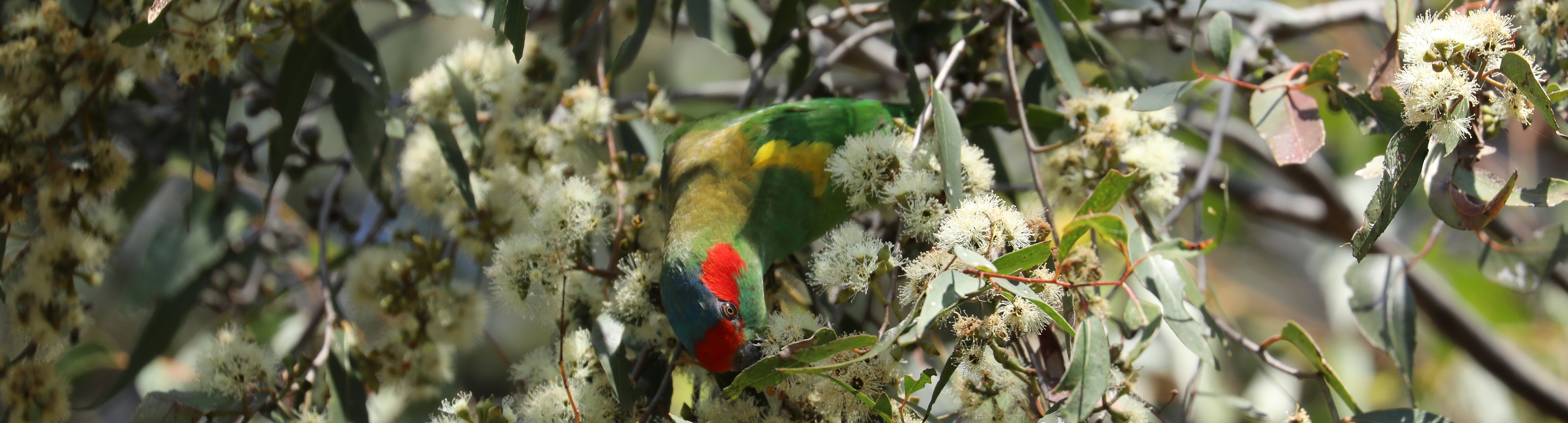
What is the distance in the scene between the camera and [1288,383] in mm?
4066

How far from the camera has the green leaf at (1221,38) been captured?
1.78 metres

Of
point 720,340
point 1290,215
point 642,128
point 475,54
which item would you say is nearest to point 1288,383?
point 1290,215

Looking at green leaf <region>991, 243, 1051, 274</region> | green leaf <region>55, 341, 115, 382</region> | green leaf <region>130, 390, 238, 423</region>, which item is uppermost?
green leaf <region>991, 243, 1051, 274</region>

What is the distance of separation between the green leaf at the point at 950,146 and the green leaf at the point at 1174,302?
353 mm

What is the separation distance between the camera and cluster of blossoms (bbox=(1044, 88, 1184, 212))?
67.4 inches

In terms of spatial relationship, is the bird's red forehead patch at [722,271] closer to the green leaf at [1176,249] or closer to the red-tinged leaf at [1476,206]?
the green leaf at [1176,249]

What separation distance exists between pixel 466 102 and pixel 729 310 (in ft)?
2.66

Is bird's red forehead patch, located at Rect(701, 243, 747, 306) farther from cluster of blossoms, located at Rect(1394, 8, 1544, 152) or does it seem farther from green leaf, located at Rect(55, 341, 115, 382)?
green leaf, located at Rect(55, 341, 115, 382)

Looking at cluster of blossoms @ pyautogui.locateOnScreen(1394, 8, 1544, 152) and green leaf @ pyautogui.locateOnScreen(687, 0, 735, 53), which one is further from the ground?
cluster of blossoms @ pyautogui.locateOnScreen(1394, 8, 1544, 152)

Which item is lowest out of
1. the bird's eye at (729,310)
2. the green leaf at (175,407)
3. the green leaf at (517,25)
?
the green leaf at (175,407)

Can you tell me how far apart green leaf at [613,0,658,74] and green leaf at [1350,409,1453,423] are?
5.58ft

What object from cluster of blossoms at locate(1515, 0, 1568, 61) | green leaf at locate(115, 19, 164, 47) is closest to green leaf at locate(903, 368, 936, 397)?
cluster of blossoms at locate(1515, 0, 1568, 61)

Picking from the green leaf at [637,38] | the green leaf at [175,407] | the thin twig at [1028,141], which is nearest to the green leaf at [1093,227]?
the thin twig at [1028,141]

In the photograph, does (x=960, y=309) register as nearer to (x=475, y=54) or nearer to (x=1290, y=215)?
(x=475, y=54)
